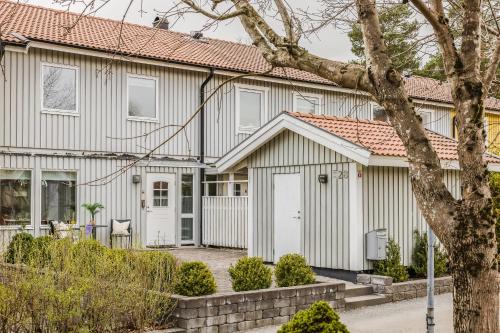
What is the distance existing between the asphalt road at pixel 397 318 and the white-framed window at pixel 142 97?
34.5 feet

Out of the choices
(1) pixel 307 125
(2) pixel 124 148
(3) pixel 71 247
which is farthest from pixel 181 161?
(3) pixel 71 247

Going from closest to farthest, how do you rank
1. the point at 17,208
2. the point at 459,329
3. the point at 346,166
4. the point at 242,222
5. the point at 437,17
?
the point at 459,329
the point at 437,17
the point at 346,166
the point at 17,208
the point at 242,222

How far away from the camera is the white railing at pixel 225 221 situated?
19.2m

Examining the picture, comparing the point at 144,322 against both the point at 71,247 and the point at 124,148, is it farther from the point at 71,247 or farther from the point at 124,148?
the point at 124,148

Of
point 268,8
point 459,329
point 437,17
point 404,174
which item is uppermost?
point 268,8

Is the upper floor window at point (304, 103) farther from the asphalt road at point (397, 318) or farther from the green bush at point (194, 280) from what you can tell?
the green bush at point (194, 280)

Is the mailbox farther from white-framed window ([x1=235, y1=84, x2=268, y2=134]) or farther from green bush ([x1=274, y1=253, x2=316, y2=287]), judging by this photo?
white-framed window ([x1=235, y1=84, x2=268, y2=134])

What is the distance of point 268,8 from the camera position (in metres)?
7.91

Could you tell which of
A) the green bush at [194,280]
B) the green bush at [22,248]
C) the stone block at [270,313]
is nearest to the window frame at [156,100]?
the green bush at [22,248]

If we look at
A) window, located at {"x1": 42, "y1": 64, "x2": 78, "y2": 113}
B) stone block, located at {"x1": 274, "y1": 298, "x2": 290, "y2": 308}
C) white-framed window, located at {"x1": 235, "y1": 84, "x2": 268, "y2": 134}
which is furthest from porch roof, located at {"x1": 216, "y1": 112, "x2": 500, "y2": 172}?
white-framed window, located at {"x1": 235, "y1": 84, "x2": 268, "y2": 134}

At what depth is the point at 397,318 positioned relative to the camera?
11086 millimetres

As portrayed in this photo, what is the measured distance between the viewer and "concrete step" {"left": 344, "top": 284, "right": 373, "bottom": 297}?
12.5 m

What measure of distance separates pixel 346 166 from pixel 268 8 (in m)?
6.51

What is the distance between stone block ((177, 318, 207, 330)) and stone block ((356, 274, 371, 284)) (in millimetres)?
4737
